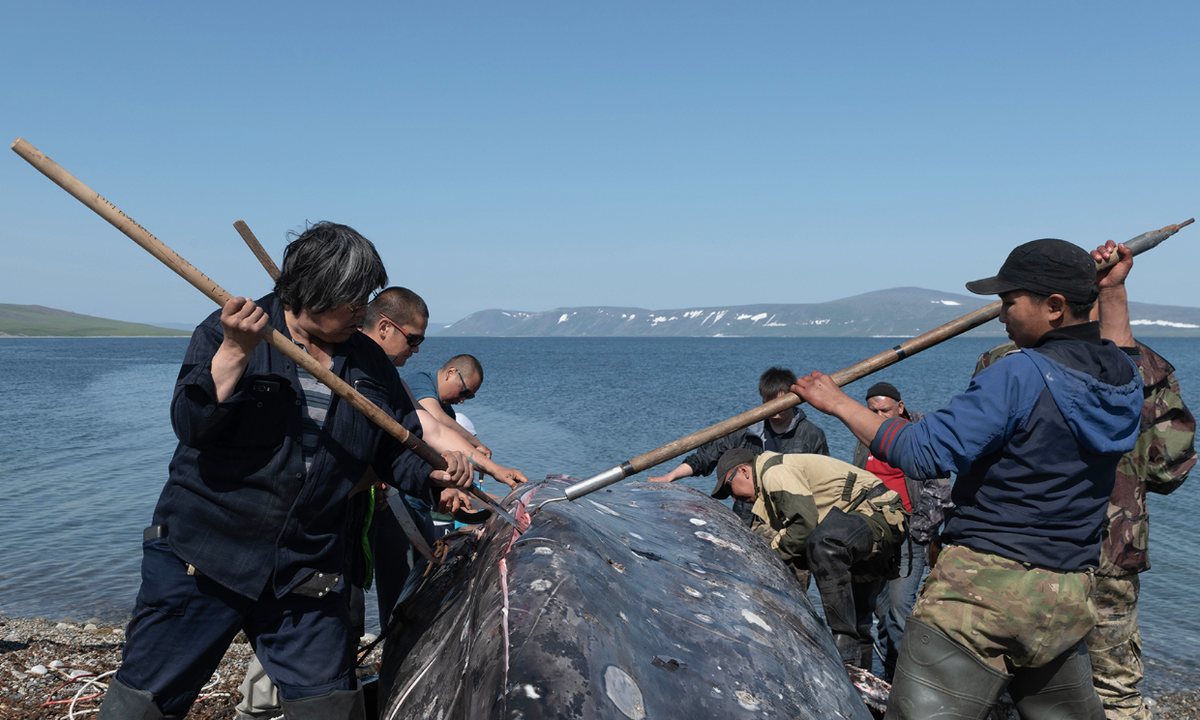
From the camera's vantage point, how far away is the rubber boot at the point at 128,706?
8.58ft

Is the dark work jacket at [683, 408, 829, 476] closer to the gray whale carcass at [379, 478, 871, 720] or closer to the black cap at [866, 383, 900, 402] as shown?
the black cap at [866, 383, 900, 402]

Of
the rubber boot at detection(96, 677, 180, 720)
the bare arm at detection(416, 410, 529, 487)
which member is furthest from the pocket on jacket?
the bare arm at detection(416, 410, 529, 487)

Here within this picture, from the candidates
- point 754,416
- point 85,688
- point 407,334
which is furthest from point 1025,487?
point 85,688

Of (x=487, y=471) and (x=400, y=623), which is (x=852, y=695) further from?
(x=487, y=471)

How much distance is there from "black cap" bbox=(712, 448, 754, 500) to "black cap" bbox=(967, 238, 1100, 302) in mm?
3044

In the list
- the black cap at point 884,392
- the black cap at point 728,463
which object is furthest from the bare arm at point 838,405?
the black cap at point 884,392

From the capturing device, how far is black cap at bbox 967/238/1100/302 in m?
2.97

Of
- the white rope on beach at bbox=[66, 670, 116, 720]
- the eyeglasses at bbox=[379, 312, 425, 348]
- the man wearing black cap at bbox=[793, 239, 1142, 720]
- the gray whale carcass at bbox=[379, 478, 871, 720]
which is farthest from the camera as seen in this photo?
the eyeglasses at bbox=[379, 312, 425, 348]

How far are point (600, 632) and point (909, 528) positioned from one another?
3.87m

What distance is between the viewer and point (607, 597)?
257cm

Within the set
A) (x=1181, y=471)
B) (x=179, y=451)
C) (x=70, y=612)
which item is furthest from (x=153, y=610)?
(x=70, y=612)

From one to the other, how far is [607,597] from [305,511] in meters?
1.11

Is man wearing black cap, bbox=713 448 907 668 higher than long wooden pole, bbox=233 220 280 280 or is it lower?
lower

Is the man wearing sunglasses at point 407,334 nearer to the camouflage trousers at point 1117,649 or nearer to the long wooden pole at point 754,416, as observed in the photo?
the long wooden pole at point 754,416
